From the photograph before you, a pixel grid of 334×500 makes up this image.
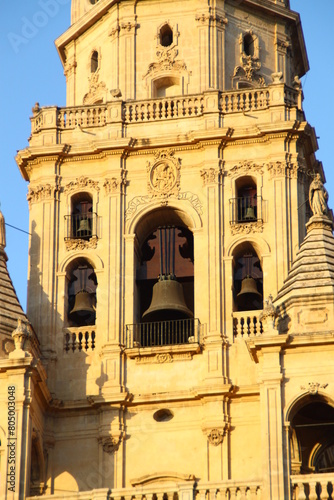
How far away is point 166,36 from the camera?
173 ft

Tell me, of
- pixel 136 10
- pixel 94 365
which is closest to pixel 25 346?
pixel 94 365

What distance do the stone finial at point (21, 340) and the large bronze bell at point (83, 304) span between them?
317 centimetres

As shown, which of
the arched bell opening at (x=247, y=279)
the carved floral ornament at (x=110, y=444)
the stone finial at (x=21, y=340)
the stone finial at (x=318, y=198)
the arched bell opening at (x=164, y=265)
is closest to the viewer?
the stone finial at (x=21, y=340)

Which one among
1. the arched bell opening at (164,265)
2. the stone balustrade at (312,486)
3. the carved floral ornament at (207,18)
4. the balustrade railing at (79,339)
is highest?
the carved floral ornament at (207,18)

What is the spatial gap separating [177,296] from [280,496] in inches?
313

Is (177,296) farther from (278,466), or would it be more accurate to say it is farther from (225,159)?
(278,466)

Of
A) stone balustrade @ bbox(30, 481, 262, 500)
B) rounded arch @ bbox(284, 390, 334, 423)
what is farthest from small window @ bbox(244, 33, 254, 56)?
stone balustrade @ bbox(30, 481, 262, 500)

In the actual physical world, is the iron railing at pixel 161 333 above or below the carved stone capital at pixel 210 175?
below

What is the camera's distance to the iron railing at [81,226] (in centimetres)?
4984

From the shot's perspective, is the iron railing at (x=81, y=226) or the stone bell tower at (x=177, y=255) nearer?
the stone bell tower at (x=177, y=255)

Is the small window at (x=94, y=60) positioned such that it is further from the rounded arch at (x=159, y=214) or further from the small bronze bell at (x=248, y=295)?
the small bronze bell at (x=248, y=295)

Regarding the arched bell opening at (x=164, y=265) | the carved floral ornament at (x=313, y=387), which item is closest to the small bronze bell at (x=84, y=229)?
the arched bell opening at (x=164, y=265)

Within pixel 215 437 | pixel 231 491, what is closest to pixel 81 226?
pixel 215 437

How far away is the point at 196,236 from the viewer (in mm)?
49219
